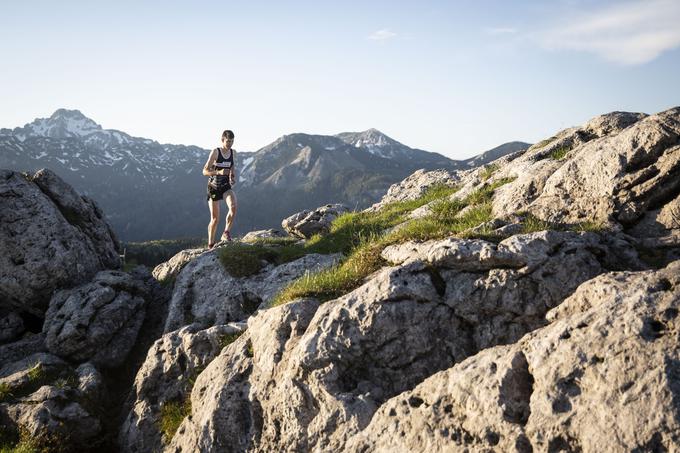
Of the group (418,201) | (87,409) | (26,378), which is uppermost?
(418,201)

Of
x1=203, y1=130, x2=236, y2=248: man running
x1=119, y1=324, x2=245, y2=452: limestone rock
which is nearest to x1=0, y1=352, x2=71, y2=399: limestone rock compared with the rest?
x1=119, y1=324, x2=245, y2=452: limestone rock

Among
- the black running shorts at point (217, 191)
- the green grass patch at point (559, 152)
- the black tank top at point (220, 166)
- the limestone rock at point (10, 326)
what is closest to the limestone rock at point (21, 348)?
the limestone rock at point (10, 326)

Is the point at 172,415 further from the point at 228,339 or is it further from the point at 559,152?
the point at 559,152

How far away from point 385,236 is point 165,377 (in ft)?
24.5

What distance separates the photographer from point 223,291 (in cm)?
1565

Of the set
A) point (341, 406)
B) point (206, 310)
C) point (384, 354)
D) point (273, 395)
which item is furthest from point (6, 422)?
point (384, 354)

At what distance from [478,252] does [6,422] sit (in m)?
12.5

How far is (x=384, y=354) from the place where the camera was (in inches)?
378

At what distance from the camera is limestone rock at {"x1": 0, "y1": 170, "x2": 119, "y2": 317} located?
16141mm

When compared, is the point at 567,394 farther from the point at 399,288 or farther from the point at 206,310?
the point at 206,310

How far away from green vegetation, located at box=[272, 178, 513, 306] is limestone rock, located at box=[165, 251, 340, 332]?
1839mm

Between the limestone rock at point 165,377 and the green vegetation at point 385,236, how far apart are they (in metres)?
2.09

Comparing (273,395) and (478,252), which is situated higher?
(478,252)

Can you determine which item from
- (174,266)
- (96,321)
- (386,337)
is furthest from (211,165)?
(386,337)
